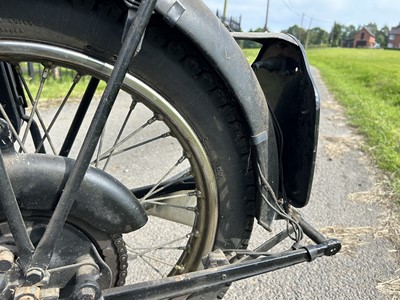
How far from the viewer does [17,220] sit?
1143 millimetres

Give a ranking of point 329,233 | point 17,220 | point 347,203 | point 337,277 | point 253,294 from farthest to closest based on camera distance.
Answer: point 347,203 → point 329,233 → point 337,277 → point 253,294 → point 17,220

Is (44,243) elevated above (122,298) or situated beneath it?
elevated above

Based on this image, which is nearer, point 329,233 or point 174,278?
point 174,278

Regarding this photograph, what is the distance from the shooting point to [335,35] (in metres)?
77.8

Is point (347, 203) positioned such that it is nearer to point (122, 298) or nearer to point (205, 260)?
point (205, 260)

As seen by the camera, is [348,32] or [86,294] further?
[348,32]

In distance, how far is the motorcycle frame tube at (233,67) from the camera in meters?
1.17

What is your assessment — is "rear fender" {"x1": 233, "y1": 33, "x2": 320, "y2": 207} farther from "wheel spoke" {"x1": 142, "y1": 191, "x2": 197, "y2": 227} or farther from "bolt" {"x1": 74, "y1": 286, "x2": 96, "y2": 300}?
"bolt" {"x1": 74, "y1": 286, "x2": 96, "y2": 300}

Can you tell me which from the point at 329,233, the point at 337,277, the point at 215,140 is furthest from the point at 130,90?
the point at 329,233

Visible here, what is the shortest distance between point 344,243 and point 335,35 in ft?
269

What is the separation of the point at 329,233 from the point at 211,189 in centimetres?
174

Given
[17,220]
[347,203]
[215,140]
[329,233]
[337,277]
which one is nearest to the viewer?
[17,220]

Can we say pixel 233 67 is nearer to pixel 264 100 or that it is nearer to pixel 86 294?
pixel 264 100

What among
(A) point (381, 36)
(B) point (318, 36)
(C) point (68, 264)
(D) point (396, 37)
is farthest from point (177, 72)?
(B) point (318, 36)
